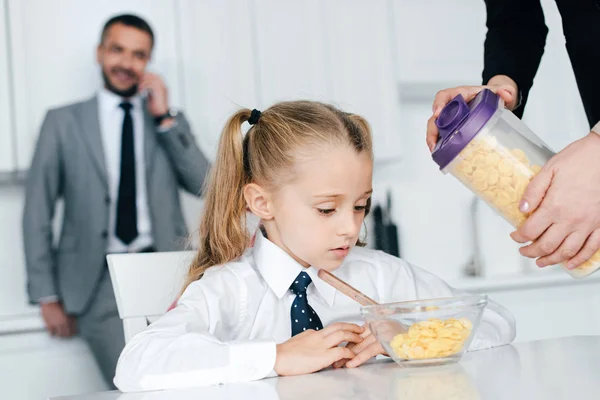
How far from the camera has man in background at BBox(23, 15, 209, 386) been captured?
2.53 m

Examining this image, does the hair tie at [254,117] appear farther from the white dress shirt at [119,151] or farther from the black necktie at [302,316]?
the white dress shirt at [119,151]

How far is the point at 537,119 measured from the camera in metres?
3.36

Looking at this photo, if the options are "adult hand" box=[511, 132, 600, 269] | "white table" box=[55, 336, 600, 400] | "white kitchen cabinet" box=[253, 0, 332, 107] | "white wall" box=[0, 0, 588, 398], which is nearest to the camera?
"white table" box=[55, 336, 600, 400]

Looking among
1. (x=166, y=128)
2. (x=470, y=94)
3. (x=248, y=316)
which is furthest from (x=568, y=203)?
(x=166, y=128)

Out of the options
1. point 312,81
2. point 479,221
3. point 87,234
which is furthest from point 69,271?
point 479,221

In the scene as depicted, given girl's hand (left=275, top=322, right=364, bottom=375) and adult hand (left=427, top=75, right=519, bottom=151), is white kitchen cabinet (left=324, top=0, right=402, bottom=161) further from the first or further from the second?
girl's hand (left=275, top=322, right=364, bottom=375)

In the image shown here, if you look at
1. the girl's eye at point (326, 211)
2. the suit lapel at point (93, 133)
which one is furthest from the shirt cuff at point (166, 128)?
the girl's eye at point (326, 211)

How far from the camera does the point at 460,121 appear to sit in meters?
0.93

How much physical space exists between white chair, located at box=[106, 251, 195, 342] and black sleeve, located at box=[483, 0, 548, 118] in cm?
63

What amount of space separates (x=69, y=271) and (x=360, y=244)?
1411 mm

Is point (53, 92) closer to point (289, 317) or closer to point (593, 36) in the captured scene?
point (289, 317)

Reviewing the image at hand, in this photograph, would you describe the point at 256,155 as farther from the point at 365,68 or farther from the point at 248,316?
the point at 365,68

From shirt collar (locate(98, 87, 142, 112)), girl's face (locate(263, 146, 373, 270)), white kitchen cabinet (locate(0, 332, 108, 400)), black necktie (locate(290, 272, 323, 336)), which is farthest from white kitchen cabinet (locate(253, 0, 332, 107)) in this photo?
black necktie (locate(290, 272, 323, 336))

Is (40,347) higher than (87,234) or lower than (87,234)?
lower
